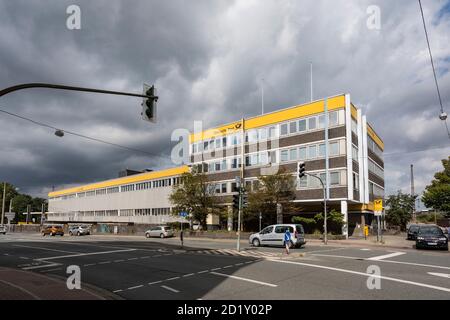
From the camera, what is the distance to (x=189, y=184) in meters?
47.4

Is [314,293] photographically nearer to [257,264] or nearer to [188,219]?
[257,264]

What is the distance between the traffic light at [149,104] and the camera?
39.2 feet

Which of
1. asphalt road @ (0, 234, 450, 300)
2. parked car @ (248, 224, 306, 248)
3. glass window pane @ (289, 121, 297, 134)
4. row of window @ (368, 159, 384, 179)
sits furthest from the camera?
row of window @ (368, 159, 384, 179)

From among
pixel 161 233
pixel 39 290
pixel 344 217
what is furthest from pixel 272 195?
pixel 39 290

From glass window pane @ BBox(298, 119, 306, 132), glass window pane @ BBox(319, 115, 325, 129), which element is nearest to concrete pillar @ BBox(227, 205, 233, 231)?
glass window pane @ BBox(298, 119, 306, 132)

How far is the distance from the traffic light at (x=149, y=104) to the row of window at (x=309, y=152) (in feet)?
101

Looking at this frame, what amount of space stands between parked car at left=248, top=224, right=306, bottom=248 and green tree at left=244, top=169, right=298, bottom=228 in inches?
441

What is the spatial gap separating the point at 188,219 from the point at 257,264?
1269 inches

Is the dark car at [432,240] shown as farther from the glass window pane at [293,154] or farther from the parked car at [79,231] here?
the parked car at [79,231]

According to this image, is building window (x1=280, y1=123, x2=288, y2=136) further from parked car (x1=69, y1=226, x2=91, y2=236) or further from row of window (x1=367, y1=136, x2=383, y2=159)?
parked car (x1=69, y1=226, x2=91, y2=236)

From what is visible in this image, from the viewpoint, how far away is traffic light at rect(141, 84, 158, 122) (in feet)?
39.2

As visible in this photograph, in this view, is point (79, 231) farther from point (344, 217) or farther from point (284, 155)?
point (344, 217)
